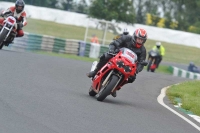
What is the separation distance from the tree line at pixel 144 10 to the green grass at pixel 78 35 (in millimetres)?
1743

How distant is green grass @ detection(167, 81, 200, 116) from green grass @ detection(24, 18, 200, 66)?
24246 millimetres

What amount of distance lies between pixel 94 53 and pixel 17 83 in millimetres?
22305

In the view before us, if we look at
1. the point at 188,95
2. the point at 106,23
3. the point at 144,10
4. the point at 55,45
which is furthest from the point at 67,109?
the point at 144,10

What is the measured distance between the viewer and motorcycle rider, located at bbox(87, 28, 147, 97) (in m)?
12.2

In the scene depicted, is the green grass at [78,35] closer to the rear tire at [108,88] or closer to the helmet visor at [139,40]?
the helmet visor at [139,40]

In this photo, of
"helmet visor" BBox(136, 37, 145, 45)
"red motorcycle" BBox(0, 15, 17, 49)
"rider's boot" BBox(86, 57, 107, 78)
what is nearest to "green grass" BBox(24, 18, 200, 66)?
"red motorcycle" BBox(0, 15, 17, 49)

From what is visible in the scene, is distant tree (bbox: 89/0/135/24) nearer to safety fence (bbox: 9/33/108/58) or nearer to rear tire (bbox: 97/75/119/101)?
safety fence (bbox: 9/33/108/58)

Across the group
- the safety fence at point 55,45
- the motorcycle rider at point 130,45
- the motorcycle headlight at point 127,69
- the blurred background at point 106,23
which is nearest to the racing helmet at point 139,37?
the motorcycle rider at point 130,45

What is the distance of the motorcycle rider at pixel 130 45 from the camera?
40.1 ft

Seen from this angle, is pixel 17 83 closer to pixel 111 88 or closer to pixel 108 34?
pixel 111 88

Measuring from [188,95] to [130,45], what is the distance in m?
3.62

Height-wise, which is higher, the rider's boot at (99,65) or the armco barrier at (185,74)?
the rider's boot at (99,65)

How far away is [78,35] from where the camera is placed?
47.1 m

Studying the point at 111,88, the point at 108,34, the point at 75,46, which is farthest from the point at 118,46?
the point at 108,34
